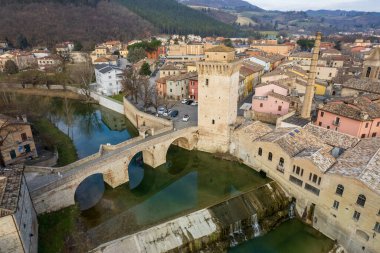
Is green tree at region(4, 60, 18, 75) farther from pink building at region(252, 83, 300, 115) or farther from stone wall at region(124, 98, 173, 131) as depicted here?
pink building at region(252, 83, 300, 115)

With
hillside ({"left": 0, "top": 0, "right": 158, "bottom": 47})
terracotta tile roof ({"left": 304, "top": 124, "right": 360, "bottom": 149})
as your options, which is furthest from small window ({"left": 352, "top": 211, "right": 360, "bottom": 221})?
hillside ({"left": 0, "top": 0, "right": 158, "bottom": 47})

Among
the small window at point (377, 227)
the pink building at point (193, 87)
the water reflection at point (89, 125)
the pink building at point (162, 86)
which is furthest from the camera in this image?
the pink building at point (162, 86)

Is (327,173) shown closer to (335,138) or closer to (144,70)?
(335,138)

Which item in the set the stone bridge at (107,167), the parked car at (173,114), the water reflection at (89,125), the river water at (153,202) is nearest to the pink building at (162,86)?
the water reflection at (89,125)

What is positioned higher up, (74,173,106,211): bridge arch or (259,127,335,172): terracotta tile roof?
(259,127,335,172): terracotta tile roof

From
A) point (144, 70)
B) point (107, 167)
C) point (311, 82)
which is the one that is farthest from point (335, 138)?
point (144, 70)

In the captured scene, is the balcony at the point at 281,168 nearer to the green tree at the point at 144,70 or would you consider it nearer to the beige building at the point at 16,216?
the beige building at the point at 16,216
